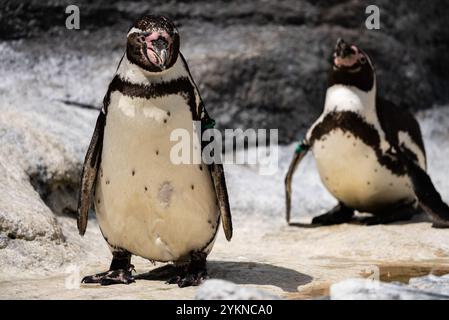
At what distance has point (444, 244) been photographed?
512 centimetres

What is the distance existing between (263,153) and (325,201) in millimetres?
843

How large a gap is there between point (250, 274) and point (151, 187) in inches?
27.5

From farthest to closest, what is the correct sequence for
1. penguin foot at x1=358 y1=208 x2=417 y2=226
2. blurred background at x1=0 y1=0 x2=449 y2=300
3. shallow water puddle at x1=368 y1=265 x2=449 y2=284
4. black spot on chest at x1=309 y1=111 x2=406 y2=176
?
blurred background at x1=0 y1=0 x2=449 y2=300 < penguin foot at x1=358 y1=208 x2=417 y2=226 < black spot on chest at x1=309 y1=111 x2=406 y2=176 < shallow water puddle at x1=368 y1=265 x2=449 y2=284

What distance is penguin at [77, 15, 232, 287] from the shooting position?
3.57 metres

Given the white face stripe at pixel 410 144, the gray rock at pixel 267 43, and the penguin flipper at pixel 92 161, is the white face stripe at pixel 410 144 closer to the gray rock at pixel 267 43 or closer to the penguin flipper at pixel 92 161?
the gray rock at pixel 267 43

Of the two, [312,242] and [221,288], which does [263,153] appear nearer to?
[312,242]

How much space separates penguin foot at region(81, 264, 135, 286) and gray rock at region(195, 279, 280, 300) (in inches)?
Result: 32.5

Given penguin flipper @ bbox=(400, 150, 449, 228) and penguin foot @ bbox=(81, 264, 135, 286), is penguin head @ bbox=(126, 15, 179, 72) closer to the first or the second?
penguin foot @ bbox=(81, 264, 135, 286)

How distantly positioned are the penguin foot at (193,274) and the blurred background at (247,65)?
7.04ft

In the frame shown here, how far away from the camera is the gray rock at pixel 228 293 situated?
2.84 metres

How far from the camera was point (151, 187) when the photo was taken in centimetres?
362

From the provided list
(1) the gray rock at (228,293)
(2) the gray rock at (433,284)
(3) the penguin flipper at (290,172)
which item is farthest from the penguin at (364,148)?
(1) the gray rock at (228,293)

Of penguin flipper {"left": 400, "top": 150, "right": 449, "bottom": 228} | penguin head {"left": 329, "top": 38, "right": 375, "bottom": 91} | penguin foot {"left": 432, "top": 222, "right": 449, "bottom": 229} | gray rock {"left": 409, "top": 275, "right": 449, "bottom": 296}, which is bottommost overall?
gray rock {"left": 409, "top": 275, "right": 449, "bottom": 296}

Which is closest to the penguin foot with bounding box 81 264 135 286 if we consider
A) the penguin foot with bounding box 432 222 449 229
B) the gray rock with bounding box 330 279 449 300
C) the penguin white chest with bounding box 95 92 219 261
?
the penguin white chest with bounding box 95 92 219 261
